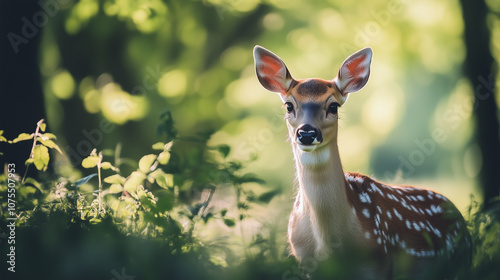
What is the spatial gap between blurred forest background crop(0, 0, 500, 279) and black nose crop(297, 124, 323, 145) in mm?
3885

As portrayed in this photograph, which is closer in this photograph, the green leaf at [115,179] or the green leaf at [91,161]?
the green leaf at [115,179]

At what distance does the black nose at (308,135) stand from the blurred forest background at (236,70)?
3.88 m

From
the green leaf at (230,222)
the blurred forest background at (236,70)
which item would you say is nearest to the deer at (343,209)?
the green leaf at (230,222)

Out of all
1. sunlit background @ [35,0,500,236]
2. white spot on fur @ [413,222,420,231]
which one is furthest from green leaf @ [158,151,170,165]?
sunlit background @ [35,0,500,236]

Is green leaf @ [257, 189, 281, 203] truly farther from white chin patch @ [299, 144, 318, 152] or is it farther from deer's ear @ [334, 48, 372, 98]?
deer's ear @ [334, 48, 372, 98]

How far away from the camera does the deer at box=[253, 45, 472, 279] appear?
4.12 metres

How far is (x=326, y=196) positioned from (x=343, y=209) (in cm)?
14

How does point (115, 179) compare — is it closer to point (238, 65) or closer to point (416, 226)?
point (416, 226)

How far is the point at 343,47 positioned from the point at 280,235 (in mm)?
6944

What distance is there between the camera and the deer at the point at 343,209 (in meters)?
4.12

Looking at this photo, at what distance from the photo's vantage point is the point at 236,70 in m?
11.4

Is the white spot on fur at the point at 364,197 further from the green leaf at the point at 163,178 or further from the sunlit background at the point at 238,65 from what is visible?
the sunlit background at the point at 238,65

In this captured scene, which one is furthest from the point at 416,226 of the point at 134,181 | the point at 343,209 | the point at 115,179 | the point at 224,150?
the point at 115,179

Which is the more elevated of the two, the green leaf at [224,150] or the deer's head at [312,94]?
the deer's head at [312,94]
